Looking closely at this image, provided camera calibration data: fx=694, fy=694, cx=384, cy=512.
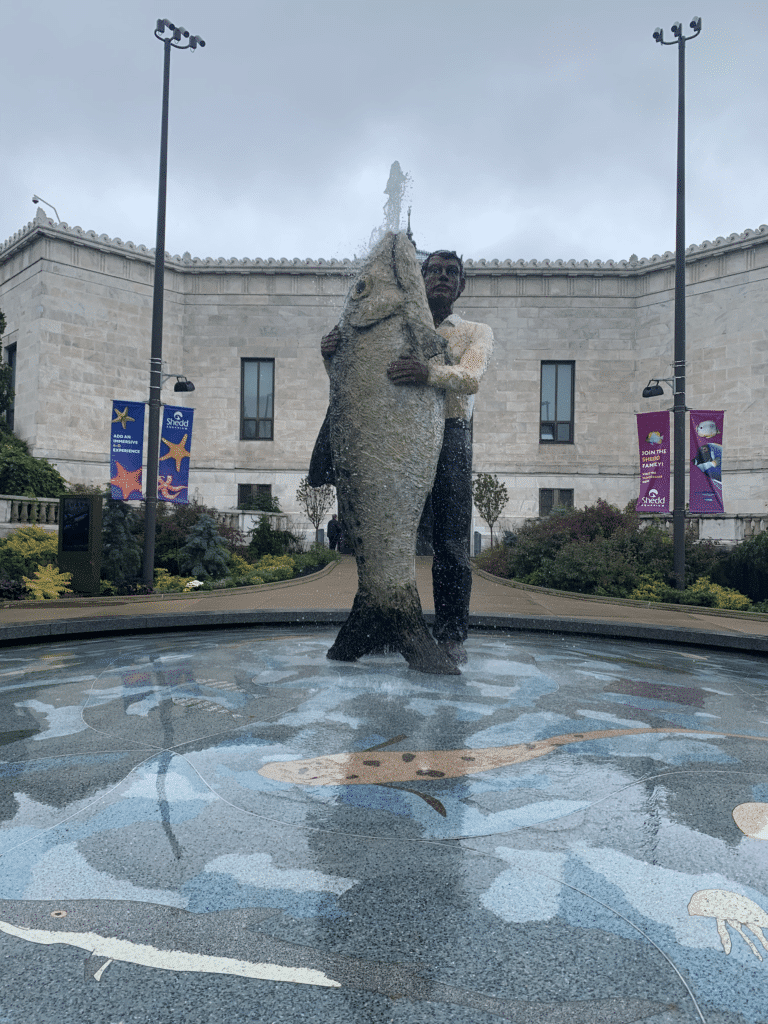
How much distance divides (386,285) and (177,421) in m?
11.4

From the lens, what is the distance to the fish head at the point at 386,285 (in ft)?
15.2

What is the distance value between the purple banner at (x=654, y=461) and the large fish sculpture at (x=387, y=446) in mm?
11441

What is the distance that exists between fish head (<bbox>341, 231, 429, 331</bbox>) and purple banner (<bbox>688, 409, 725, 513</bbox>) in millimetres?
11369

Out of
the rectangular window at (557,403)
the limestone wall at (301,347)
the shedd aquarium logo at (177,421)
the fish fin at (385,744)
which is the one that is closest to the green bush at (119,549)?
the shedd aquarium logo at (177,421)

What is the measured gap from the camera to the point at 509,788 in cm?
255

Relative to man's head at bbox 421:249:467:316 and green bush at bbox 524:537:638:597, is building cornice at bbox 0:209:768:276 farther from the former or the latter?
man's head at bbox 421:249:467:316

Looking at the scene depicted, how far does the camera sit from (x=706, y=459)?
14430 mm

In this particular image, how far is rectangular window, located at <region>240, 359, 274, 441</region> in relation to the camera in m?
26.9

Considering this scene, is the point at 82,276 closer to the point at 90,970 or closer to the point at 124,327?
the point at 124,327

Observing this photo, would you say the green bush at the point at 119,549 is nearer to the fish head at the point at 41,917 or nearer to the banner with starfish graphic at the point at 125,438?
the banner with starfish graphic at the point at 125,438

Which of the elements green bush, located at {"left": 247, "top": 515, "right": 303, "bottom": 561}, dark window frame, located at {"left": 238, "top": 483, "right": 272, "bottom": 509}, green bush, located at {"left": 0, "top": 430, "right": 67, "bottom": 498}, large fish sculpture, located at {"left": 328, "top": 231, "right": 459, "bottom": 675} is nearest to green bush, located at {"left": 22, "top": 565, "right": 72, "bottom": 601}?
green bush, located at {"left": 247, "top": 515, "right": 303, "bottom": 561}

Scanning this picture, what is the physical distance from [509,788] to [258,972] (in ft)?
4.20

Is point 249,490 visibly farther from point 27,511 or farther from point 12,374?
point 27,511

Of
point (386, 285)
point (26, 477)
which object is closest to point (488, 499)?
point (26, 477)
